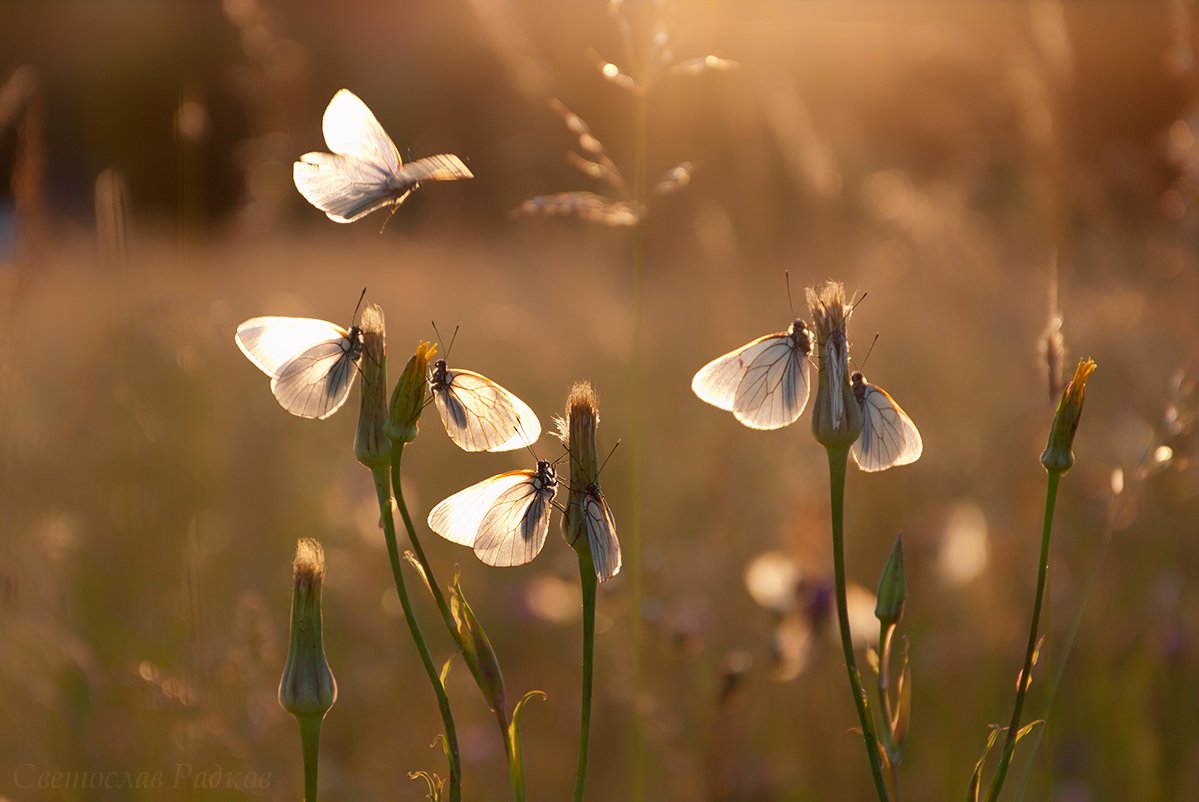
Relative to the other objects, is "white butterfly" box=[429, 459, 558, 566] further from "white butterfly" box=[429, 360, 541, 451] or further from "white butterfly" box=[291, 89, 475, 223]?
"white butterfly" box=[291, 89, 475, 223]

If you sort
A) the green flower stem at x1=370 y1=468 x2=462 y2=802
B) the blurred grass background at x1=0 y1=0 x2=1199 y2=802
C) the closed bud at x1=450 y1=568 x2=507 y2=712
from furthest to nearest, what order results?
the blurred grass background at x1=0 y1=0 x2=1199 y2=802 < the closed bud at x1=450 y1=568 x2=507 y2=712 < the green flower stem at x1=370 y1=468 x2=462 y2=802

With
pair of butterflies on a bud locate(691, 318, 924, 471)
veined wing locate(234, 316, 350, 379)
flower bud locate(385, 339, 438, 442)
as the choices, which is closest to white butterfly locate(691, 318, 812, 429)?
pair of butterflies on a bud locate(691, 318, 924, 471)

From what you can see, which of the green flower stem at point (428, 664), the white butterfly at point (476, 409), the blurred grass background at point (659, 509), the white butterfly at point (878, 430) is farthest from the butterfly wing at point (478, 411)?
the blurred grass background at point (659, 509)

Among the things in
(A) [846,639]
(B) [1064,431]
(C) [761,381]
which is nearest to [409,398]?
(C) [761,381]

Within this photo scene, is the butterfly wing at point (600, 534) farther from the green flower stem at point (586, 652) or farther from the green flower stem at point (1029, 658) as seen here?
the green flower stem at point (1029, 658)

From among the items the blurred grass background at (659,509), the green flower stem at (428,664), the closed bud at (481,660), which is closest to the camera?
the green flower stem at (428,664)

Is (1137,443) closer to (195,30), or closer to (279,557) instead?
→ (279,557)

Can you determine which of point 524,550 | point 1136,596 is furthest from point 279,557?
point 524,550
